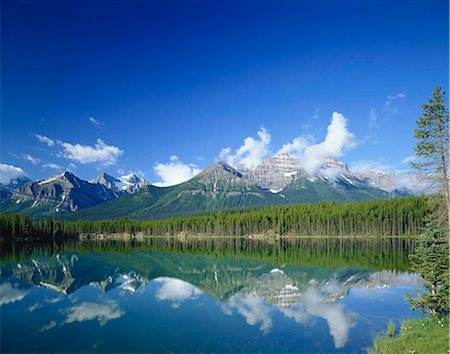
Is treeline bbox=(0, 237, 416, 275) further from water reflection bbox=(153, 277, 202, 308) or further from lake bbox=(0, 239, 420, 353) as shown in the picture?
water reflection bbox=(153, 277, 202, 308)

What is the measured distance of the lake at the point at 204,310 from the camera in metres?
23.5

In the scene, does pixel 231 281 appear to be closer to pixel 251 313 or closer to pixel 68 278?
pixel 251 313

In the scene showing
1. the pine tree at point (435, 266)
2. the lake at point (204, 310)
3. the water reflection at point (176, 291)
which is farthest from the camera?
the water reflection at point (176, 291)

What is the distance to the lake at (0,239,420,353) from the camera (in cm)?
2345

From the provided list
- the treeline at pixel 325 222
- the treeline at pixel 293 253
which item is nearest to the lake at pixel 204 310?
the treeline at pixel 293 253

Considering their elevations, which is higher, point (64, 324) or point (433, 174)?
point (433, 174)

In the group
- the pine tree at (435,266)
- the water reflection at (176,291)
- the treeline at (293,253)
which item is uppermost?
the pine tree at (435,266)

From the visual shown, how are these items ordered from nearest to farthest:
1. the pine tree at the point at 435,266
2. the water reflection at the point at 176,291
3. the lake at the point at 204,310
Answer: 1. the lake at the point at 204,310
2. the pine tree at the point at 435,266
3. the water reflection at the point at 176,291

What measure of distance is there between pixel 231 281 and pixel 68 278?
23257mm

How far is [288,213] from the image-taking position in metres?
180

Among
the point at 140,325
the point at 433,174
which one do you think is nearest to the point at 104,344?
the point at 140,325

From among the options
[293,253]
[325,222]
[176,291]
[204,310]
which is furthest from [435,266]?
[325,222]

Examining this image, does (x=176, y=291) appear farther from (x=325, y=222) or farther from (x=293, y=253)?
(x=325, y=222)

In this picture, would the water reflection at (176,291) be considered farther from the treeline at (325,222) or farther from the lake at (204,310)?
the treeline at (325,222)
